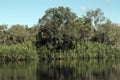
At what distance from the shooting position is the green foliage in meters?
72.6

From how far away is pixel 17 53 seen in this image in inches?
2881

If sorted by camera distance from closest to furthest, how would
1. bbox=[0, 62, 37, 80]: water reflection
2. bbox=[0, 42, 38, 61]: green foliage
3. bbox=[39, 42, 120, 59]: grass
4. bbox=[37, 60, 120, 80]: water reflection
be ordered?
bbox=[37, 60, 120, 80]: water reflection
bbox=[0, 62, 37, 80]: water reflection
bbox=[0, 42, 38, 61]: green foliage
bbox=[39, 42, 120, 59]: grass

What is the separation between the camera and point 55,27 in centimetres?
8044

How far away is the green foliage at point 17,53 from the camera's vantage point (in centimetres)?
7262

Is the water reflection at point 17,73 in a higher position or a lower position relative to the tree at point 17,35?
lower

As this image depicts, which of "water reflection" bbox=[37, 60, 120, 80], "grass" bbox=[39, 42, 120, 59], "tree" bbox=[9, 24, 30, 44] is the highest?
"tree" bbox=[9, 24, 30, 44]

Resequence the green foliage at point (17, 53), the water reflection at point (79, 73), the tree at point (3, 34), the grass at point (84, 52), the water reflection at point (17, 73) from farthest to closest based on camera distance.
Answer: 1. the tree at point (3, 34)
2. the grass at point (84, 52)
3. the green foliage at point (17, 53)
4. the water reflection at point (17, 73)
5. the water reflection at point (79, 73)

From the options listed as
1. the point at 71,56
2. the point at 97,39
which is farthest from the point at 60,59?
the point at 97,39

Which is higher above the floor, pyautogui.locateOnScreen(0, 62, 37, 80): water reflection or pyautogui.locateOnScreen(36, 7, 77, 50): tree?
pyautogui.locateOnScreen(36, 7, 77, 50): tree

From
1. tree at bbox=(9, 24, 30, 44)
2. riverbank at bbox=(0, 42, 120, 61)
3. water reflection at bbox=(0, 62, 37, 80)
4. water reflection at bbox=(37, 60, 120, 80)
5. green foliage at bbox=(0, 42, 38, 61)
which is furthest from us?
tree at bbox=(9, 24, 30, 44)

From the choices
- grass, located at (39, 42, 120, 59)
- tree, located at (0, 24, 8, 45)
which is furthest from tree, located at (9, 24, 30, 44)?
grass, located at (39, 42, 120, 59)

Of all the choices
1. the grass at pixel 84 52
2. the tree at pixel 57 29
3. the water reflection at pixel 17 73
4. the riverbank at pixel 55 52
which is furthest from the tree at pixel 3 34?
the water reflection at pixel 17 73

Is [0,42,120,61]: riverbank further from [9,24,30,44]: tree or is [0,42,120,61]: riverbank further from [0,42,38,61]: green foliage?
[9,24,30,44]: tree

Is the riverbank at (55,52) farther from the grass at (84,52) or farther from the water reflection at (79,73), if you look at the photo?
the water reflection at (79,73)
